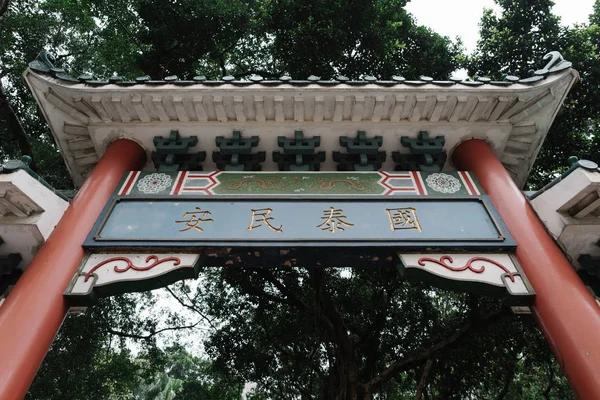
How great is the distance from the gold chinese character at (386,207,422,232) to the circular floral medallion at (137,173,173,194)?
83.1 inches

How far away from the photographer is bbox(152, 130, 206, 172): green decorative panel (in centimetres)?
437

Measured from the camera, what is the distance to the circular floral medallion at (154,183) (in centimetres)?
406

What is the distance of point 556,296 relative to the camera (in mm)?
2939

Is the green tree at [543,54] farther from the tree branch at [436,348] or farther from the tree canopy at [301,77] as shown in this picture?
the tree branch at [436,348]

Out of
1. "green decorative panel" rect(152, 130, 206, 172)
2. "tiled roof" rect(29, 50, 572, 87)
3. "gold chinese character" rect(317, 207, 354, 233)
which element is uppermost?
"tiled roof" rect(29, 50, 572, 87)

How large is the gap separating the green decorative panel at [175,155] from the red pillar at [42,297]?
1.90ft

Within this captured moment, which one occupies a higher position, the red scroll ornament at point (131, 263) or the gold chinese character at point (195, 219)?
the gold chinese character at point (195, 219)

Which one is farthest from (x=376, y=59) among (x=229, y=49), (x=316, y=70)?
(x=229, y=49)

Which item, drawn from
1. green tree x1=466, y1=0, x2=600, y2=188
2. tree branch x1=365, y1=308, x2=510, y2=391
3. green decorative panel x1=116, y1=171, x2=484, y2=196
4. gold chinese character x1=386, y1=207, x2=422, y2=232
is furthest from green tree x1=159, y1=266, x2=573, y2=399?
gold chinese character x1=386, y1=207, x2=422, y2=232

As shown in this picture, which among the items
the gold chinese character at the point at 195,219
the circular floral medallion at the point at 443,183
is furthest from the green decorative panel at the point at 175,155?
the circular floral medallion at the point at 443,183

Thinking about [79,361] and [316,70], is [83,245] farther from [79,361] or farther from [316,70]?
[79,361]

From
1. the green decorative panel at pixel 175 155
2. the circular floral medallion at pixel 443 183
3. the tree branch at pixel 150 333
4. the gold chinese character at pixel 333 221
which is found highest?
the tree branch at pixel 150 333

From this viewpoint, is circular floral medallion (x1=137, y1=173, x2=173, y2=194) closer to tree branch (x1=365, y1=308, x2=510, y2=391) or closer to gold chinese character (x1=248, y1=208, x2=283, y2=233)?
gold chinese character (x1=248, y1=208, x2=283, y2=233)

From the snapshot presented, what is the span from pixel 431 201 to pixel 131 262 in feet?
Result: 8.51
